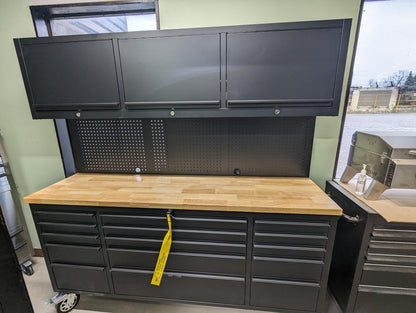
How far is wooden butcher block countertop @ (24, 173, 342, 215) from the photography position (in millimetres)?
1177

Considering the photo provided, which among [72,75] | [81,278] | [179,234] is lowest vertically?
[81,278]

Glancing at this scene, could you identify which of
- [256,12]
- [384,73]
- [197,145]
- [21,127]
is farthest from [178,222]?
[384,73]

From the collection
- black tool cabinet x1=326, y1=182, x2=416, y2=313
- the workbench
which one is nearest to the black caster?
the workbench

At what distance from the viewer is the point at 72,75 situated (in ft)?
4.30

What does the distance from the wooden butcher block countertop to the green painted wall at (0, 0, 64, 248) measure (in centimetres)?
53

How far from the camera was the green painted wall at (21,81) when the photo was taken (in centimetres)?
141

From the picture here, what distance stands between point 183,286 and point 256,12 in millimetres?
2060

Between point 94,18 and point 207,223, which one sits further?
point 94,18

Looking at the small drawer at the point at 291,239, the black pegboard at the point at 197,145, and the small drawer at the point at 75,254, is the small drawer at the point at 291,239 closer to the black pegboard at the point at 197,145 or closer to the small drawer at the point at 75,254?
the black pegboard at the point at 197,145

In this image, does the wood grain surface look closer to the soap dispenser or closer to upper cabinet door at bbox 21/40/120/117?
the soap dispenser

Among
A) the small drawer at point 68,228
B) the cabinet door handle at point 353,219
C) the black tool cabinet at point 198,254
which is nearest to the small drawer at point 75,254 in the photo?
the black tool cabinet at point 198,254

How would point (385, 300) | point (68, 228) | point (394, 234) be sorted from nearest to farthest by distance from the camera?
point (394, 234)
point (385, 300)
point (68, 228)

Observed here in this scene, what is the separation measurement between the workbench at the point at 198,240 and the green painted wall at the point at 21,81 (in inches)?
20.1

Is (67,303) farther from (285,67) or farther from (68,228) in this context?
(285,67)
